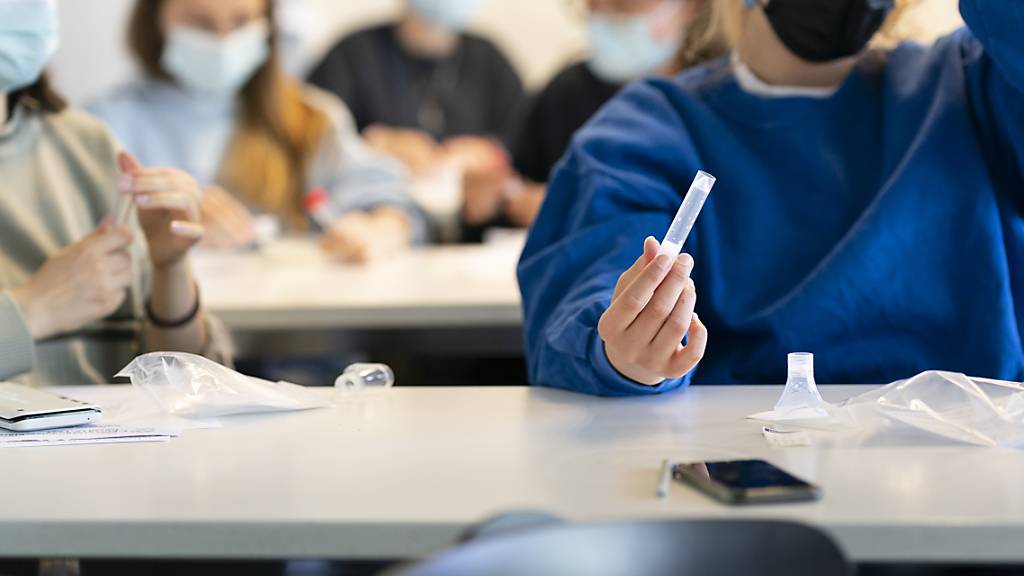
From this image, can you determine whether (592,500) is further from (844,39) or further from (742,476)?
(844,39)

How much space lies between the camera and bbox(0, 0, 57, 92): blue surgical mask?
121cm

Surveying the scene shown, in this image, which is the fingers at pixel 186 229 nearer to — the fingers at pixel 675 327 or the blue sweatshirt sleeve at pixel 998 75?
the fingers at pixel 675 327

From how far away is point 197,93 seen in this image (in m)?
2.55

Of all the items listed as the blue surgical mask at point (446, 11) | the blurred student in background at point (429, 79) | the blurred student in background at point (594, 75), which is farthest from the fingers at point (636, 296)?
the blue surgical mask at point (446, 11)

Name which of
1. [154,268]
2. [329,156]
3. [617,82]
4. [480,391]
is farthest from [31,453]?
[617,82]

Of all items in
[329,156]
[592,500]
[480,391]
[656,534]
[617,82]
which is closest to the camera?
[656,534]

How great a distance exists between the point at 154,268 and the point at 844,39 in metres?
0.78

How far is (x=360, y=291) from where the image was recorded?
1.77m

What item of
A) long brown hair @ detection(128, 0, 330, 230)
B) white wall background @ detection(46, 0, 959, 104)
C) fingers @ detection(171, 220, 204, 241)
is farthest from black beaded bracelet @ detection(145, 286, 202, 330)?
white wall background @ detection(46, 0, 959, 104)

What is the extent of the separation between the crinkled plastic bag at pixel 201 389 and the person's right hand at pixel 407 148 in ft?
7.62

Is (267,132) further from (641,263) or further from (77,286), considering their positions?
(641,263)

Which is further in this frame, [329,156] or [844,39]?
[329,156]

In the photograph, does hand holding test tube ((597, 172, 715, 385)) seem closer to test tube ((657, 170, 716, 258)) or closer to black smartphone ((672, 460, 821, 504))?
test tube ((657, 170, 716, 258))

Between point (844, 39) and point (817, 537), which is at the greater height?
point (844, 39)
